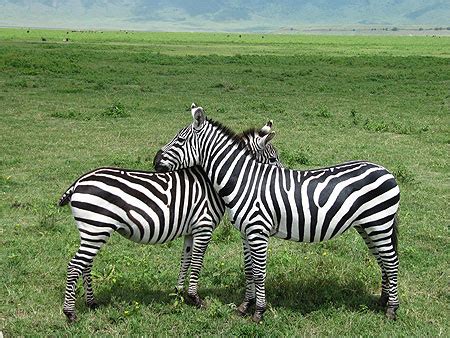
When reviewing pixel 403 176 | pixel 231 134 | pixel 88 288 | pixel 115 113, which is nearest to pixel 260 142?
pixel 231 134

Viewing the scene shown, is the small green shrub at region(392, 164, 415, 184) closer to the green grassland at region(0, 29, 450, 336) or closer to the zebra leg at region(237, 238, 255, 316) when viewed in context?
the green grassland at region(0, 29, 450, 336)

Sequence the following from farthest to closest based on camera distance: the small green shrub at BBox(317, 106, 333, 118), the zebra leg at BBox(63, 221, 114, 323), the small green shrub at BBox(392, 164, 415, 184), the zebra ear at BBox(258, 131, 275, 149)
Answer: the small green shrub at BBox(317, 106, 333, 118)
the small green shrub at BBox(392, 164, 415, 184)
the zebra ear at BBox(258, 131, 275, 149)
the zebra leg at BBox(63, 221, 114, 323)

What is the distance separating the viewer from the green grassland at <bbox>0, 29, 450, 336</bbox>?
5.68 metres

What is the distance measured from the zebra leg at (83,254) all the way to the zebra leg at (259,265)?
51.3 inches

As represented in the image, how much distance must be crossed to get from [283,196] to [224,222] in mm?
2874

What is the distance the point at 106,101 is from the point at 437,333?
16857 mm

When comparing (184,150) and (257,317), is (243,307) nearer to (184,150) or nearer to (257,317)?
(257,317)

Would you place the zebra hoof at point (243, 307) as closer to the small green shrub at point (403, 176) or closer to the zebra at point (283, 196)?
the zebra at point (283, 196)

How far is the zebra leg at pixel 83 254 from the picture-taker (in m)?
Result: 5.28

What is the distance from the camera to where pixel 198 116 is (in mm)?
5535

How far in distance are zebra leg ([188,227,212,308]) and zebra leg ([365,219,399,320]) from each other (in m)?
1.53

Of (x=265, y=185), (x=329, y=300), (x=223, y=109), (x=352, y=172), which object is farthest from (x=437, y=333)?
(x=223, y=109)

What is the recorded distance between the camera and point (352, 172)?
5609 millimetres

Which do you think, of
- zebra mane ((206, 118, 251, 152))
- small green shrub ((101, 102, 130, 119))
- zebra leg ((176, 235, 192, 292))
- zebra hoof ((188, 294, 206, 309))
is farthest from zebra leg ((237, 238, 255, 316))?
small green shrub ((101, 102, 130, 119))
